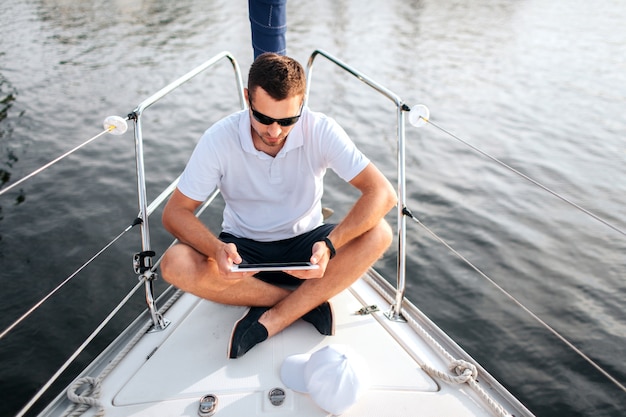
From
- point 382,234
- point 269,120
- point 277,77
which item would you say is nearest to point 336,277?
point 382,234

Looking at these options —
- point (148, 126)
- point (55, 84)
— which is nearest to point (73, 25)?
point (55, 84)

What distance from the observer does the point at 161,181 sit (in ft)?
16.7

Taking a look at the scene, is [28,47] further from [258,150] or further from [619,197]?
[619,197]

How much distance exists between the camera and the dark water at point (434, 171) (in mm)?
3111

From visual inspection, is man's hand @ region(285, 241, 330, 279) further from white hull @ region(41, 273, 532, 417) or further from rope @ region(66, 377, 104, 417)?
rope @ region(66, 377, 104, 417)

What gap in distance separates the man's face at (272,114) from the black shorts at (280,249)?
49 cm

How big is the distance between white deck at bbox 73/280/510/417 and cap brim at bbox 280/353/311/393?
0.02 m

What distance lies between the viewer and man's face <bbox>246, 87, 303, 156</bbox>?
188cm

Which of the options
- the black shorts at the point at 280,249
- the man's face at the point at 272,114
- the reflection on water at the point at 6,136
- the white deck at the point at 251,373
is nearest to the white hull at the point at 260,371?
the white deck at the point at 251,373

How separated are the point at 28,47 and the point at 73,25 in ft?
8.15

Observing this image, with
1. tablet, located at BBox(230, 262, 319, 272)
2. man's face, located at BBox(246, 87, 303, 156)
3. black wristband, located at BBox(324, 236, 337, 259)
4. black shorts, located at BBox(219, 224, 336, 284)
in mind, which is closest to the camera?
tablet, located at BBox(230, 262, 319, 272)

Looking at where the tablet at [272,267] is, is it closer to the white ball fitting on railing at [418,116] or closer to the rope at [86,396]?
the rope at [86,396]

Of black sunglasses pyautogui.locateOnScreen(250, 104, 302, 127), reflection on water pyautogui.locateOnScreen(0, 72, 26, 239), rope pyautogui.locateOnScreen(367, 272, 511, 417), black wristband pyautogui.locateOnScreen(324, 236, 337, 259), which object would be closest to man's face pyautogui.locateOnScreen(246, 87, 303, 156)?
black sunglasses pyautogui.locateOnScreen(250, 104, 302, 127)

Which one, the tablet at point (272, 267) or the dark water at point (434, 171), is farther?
the dark water at point (434, 171)
